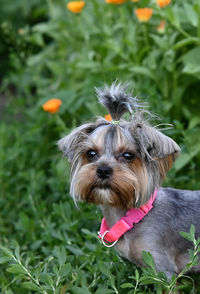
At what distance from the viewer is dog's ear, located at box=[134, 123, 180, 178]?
2701mm

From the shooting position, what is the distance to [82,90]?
5.56m

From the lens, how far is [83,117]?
521 centimetres

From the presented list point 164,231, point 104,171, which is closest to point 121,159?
point 104,171

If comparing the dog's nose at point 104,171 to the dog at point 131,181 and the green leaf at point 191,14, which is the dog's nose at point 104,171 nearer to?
the dog at point 131,181

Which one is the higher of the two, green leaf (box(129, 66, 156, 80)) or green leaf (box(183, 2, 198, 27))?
green leaf (box(183, 2, 198, 27))

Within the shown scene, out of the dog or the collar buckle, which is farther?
the collar buckle

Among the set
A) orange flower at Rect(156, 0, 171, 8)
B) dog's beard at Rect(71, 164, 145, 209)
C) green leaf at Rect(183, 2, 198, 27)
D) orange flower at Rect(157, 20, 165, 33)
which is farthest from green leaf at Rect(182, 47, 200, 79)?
dog's beard at Rect(71, 164, 145, 209)

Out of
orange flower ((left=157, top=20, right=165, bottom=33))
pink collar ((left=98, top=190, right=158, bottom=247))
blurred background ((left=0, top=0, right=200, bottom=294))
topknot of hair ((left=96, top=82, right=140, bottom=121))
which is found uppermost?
topknot of hair ((left=96, top=82, right=140, bottom=121))

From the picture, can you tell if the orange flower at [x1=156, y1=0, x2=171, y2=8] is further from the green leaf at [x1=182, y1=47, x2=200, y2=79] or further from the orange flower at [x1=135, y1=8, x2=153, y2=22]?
the green leaf at [x1=182, y1=47, x2=200, y2=79]

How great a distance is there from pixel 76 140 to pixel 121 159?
34cm

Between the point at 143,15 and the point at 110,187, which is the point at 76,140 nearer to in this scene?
the point at 110,187

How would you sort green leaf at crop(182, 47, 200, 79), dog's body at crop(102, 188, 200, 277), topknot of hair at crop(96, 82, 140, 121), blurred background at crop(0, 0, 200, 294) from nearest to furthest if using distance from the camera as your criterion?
topknot of hair at crop(96, 82, 140, 121) < dog's body at crop(102, 188, 200, 277) < blurred background at crop(0, 0, 200, 294) < green leaf at crop(182, 47, 200, 79)

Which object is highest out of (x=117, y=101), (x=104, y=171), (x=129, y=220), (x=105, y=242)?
(x=117, y=101)

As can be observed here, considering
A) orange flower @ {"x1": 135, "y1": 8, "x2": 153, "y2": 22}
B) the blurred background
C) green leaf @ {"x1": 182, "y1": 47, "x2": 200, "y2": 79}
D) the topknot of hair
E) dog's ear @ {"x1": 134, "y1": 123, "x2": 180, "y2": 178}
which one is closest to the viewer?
dog's ear @ {"x1": 134, "y1": 123, "x2": 180, "y2": 178}
